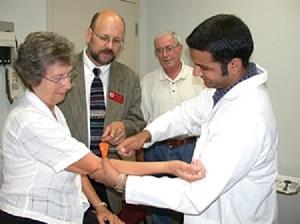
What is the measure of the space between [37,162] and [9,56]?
4.45ft

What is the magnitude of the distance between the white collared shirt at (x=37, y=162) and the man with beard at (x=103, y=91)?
0.56 m

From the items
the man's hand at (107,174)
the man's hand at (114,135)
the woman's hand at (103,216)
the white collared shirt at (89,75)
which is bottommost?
the woman's hand at (103,216)

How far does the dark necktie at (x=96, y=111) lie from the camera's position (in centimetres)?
221

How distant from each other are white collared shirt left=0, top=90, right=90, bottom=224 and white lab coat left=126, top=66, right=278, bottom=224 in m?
0.32

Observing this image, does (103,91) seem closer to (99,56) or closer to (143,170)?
(99,56)

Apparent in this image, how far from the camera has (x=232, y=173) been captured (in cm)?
128

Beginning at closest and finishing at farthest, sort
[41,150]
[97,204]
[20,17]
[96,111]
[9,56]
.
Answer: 1. [41,150]
2. [97,204]
3. [96,111]
4. [9,56]
5. [20,17]

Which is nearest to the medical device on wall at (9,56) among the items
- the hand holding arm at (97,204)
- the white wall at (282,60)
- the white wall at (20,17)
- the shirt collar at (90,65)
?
the white wall at (20,17)

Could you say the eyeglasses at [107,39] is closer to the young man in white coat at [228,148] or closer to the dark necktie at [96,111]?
the dark necktie at [96,111]

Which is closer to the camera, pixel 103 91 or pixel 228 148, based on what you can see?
pixel 228 148

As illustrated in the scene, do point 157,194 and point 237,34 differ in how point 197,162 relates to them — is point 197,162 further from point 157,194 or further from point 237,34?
point 237,34

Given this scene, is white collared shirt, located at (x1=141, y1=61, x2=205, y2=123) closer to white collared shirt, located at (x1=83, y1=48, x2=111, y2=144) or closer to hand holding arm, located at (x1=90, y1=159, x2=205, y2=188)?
white collared shirt, located at (x1=83, y1=48, x2=111, y2=144)

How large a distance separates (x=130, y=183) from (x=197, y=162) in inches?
9.9

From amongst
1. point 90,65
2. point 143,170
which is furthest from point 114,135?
point 90,65
